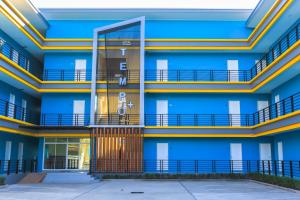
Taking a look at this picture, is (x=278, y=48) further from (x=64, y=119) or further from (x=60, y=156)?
(x=60, y=156)

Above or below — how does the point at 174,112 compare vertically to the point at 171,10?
below

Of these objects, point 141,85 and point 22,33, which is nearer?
point 22,33

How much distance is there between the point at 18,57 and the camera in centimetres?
2638

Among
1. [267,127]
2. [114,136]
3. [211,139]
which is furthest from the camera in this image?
[211,139]

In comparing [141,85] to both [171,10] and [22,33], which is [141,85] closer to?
[171,10]

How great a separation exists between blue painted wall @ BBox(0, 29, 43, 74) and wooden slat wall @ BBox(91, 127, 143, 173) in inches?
330

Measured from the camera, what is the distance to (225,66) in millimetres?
28594

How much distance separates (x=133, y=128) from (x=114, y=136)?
58.0 inches

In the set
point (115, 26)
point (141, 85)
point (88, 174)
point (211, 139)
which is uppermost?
point (115, 26)

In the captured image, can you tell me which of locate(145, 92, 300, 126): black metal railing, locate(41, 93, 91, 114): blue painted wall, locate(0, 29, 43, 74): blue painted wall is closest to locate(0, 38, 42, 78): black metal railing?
locate(0, 29, 43, 74): blue painted wall

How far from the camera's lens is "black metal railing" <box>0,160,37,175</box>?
23619 mm

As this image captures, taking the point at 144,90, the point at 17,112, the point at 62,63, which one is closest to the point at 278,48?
the point at 144,90

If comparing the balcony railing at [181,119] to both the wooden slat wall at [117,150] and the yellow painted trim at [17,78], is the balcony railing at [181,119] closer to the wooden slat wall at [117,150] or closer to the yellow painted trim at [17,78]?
the wooden slat wall at [117,150]

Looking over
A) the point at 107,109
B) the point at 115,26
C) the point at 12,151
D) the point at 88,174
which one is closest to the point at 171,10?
the point at 115,26
